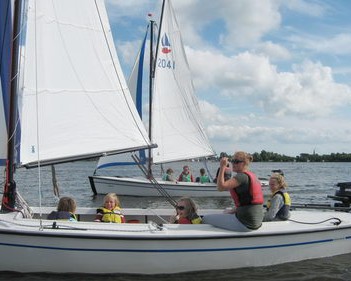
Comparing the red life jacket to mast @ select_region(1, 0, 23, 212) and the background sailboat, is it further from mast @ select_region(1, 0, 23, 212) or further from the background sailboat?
the background sailboat

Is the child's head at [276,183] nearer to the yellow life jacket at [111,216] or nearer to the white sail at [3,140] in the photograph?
the yellow life jacket at [111,216]

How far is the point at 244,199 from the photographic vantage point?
8172mm

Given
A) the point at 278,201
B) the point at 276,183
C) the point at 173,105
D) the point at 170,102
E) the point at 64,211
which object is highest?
the point at 170,102

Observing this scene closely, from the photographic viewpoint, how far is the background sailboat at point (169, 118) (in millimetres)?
23609

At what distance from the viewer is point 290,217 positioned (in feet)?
31.0

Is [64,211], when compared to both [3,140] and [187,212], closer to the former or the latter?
[3,140]

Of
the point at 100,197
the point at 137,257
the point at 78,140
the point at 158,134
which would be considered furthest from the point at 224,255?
the point at 100,197

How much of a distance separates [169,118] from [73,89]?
587 inches

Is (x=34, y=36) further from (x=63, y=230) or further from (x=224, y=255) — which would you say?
(x=224, y=255)

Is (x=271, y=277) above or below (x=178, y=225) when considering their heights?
below

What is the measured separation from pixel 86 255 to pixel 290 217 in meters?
3.94

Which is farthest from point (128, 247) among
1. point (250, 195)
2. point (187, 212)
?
point (250, 195)

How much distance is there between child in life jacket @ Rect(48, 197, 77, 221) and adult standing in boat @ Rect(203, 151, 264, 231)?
2.51 metres

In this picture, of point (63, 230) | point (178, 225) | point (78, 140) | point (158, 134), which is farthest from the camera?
point (158, 134)
